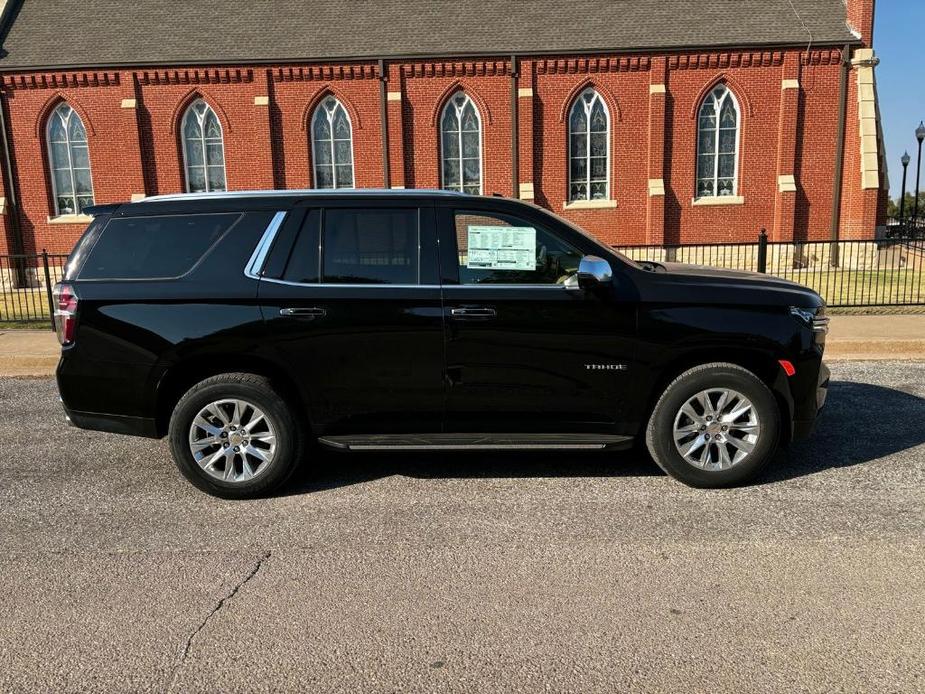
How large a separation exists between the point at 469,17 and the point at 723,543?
21815mm

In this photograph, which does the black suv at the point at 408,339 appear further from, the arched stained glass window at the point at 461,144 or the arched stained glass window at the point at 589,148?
the arched stained glass window at the point at 589,148

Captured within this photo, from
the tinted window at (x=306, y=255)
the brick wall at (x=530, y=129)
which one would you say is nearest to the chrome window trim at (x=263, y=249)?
the tinted window at (x=306, y=255)

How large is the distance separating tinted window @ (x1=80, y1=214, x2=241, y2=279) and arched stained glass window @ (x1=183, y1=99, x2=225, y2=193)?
60.4ft

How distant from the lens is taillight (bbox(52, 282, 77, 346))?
15.3 ft

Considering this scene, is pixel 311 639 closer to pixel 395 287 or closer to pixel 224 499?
pixel 224 499

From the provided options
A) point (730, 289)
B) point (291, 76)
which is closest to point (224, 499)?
point (730, 289)

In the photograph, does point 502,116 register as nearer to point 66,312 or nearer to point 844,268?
point 844,268

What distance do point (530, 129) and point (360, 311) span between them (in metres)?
17.9

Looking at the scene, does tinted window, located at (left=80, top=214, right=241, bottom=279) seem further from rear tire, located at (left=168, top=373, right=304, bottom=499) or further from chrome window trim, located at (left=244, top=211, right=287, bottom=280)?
rear tire, located at (left=168, top=373, right=304, bottom=499)

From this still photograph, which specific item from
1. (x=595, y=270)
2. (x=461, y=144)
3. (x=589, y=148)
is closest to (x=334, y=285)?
(x=595, y=270)

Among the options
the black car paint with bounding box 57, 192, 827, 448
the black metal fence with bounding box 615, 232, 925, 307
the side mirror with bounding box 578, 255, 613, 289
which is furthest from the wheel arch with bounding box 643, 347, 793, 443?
the black metal fence with bounding box 615, 232, 925, 307

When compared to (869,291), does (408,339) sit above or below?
above

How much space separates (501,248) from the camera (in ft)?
15.3

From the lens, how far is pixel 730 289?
464cm
